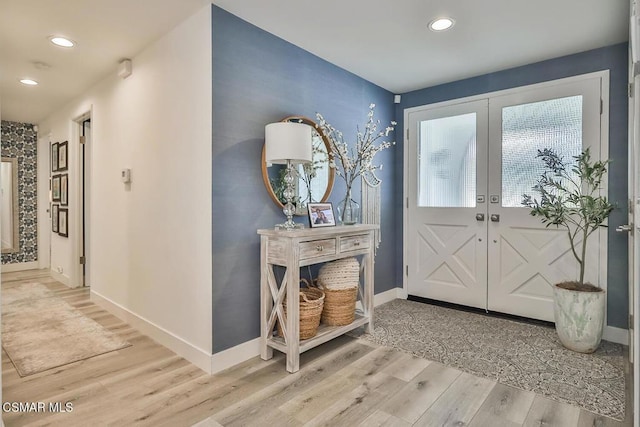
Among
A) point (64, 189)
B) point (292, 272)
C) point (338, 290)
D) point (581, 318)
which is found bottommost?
point (581, 318)

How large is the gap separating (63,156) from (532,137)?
5560 millimetres

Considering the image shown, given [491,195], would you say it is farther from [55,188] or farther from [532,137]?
[55,188]

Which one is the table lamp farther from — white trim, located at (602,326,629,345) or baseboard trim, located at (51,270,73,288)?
baseboard trim, located at (51,270,73,288)

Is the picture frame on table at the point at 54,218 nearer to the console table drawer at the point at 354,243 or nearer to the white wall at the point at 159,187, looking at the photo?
the white wall at the point at 159,187

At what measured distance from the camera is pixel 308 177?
3.13 m

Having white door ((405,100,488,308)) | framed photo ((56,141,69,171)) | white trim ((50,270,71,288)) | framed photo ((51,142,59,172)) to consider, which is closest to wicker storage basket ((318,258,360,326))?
white door ((405,100,488,308))

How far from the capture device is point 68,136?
473cm

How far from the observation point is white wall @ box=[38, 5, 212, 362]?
2.49m

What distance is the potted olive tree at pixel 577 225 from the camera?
268 cm

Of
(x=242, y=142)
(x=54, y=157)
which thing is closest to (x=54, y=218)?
(x=54, y=157)

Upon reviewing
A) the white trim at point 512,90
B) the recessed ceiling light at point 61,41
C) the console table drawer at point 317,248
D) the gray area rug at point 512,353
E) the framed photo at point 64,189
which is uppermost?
the recessed ceiling light at point 61,41

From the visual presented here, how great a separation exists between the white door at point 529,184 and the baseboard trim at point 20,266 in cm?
682

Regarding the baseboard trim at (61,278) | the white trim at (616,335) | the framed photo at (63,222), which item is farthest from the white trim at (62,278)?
the white trim at (616,335)

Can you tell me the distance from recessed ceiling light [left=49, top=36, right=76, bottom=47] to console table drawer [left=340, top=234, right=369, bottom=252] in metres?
2.67
